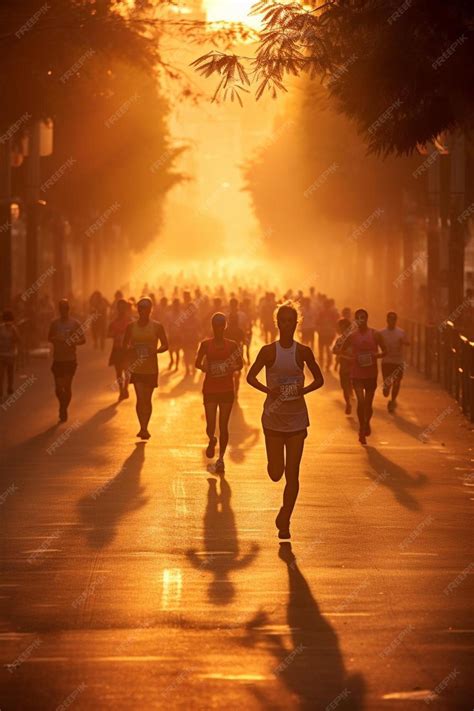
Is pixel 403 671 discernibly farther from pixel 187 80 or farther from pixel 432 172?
pixel 432 172

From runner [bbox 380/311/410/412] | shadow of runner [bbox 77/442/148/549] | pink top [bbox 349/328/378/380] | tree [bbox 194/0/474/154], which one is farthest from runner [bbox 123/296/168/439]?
tree [bbox 194/0/474/154]

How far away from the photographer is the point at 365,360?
75.9ft

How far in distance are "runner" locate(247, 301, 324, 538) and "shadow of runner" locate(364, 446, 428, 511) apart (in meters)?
2.30

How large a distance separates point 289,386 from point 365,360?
916 cm

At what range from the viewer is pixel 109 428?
2492cm

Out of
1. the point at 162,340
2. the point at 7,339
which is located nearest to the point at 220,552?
the point at 162,340

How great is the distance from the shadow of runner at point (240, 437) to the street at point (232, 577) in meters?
0.11

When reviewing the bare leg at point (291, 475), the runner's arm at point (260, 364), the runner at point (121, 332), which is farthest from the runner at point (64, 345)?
the bare leg at point (291, 475)

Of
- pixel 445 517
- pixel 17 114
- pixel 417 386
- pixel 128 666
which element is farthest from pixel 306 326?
pixel 128 666

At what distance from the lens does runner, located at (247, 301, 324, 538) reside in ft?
46.2

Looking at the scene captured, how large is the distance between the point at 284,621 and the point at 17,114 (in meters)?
19.6

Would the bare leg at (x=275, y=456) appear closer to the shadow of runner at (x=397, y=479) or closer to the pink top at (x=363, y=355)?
the shadow of runner at (x=397, y=479)

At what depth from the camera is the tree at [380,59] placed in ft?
51.6

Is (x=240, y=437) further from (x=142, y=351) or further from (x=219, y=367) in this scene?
(x=219, y=367)
